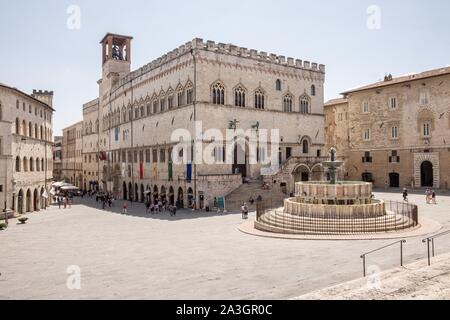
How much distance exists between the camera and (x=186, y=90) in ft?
129

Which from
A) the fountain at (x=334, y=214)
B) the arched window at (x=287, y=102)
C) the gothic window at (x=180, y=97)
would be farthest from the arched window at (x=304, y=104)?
the fountain at (x=334, y=214)

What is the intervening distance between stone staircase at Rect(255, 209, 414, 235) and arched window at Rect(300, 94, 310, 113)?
85.5ft

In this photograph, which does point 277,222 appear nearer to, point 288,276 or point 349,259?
point 349,259

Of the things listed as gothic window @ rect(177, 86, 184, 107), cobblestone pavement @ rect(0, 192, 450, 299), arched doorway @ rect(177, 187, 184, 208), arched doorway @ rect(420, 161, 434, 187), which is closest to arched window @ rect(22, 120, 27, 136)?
gothic window @ rect(177, 86, 184, 107)

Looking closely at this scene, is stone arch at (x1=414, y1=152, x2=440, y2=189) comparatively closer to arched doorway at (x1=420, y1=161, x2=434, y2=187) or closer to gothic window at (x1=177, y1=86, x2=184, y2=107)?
arched doorway at (x1=420, y1=161, x2=434, y2=187)

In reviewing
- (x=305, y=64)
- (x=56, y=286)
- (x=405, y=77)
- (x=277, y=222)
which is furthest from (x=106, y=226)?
(x=405, y=77)

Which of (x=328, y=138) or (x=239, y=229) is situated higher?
(x=328, y=138)

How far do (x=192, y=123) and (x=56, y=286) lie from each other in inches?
1053

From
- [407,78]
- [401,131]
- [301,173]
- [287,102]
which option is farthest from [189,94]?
[407,78]

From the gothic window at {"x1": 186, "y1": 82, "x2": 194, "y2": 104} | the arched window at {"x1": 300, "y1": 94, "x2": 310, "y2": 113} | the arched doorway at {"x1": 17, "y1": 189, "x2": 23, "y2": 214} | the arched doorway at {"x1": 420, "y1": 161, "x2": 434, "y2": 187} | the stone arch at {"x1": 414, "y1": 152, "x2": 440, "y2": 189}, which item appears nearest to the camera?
the arched doorway at {"x1": 17, "y1": 189, "x2": 23, "y2": 214}

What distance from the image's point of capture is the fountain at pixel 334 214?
21.1 meters

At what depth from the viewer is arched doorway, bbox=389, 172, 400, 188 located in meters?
50.0

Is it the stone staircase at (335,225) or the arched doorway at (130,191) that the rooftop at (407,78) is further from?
the arched doorway at (130,191)

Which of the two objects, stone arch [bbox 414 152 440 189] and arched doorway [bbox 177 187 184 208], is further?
stone arch [bbox 414 152 440 189]
